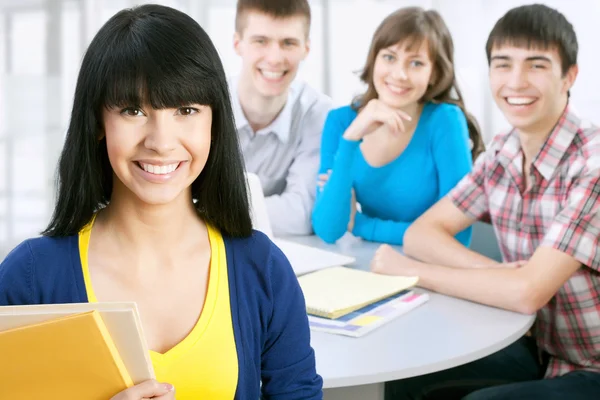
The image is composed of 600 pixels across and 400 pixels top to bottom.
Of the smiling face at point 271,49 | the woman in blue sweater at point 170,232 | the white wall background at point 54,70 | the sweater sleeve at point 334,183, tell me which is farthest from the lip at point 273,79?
the woman in blue sweater at point 170,232

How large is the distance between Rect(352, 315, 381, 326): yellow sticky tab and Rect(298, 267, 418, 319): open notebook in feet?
0.12

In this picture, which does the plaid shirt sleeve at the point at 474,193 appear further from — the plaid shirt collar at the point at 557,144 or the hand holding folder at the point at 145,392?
the hand holding folder at the point at 145,392

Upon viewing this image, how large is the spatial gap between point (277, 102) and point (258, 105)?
68 mm

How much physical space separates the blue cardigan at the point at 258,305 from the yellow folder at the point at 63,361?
154 millimetres

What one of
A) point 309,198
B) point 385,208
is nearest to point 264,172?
point 309,198

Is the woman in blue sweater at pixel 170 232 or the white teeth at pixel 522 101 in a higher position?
the white teeth at pixel 522 101

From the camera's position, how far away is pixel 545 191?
1.92 m

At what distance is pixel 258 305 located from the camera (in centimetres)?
110

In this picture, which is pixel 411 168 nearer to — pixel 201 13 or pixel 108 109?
pixel 108 109

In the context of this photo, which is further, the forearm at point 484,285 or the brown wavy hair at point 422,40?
the brown wavy hair at point 422,40

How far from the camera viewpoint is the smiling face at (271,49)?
2.62 meters

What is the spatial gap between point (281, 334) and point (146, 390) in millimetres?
271

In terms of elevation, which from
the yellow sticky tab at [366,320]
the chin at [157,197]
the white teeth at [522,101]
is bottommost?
the yellow sticky tab at [366,320]

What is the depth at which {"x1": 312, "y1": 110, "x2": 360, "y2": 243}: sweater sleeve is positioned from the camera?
7.58 ft
